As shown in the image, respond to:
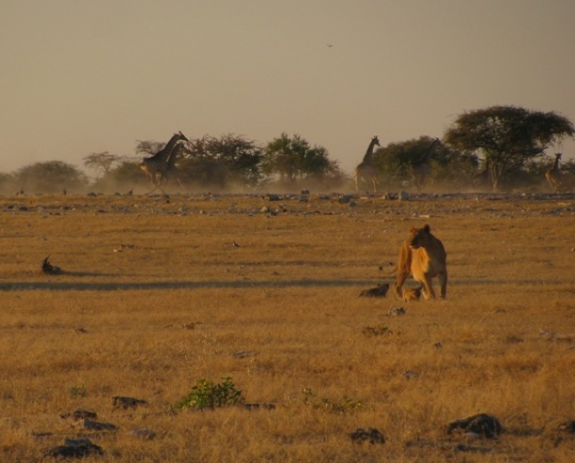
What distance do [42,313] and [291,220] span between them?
59.8 ft

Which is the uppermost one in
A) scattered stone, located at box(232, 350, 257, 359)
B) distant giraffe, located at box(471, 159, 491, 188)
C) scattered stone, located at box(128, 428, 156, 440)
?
distant giraffe, located at box(471, 159, 491, 188)

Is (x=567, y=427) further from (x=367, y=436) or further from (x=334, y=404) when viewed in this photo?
(x=334, y=404)

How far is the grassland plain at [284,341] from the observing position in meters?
8.43

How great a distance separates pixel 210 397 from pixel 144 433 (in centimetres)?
133

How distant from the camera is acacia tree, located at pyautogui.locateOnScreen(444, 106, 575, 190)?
5859 centimetres

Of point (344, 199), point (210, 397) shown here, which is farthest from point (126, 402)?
point (344, 199)

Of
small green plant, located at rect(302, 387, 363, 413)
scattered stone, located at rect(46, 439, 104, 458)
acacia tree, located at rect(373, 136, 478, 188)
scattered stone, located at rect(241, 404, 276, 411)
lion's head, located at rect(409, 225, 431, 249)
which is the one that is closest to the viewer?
scattered stone, located at rect(46, 439, 104, 458)

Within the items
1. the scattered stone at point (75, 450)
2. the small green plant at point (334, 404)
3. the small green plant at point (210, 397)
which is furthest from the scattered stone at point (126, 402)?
the scattered stone at point (75, 450)

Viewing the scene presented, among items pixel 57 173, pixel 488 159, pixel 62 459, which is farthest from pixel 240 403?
pixel 57 173

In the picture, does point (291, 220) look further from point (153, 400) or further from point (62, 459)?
point (62, 459)

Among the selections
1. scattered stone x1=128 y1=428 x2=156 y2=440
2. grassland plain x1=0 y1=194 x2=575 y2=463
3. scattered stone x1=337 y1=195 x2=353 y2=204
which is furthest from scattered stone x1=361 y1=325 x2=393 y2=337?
scattered stone x1=337 y1=195 x2=353 y2=204

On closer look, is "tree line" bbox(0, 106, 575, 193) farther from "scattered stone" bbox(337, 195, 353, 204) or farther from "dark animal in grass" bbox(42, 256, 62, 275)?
"dark animal in grass" bbox(42, 256, 62, 275)

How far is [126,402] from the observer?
32.7 ft

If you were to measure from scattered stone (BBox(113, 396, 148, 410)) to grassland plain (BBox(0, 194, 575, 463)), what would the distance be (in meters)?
0.22
